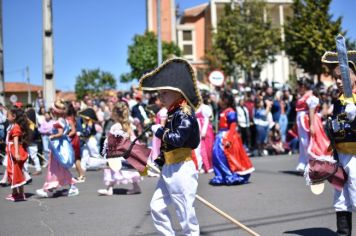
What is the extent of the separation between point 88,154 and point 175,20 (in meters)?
69.7

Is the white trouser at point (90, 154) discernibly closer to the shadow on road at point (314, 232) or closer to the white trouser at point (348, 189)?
the shadow on road at point (314, 232)

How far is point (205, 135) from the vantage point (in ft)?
41.9

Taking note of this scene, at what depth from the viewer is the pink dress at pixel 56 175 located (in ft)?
31.1

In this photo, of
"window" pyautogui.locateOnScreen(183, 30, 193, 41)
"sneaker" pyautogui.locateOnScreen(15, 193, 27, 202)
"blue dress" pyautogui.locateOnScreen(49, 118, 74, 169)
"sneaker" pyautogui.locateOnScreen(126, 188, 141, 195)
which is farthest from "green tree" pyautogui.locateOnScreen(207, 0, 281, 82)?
"window" pyautogui.locateOnScreen(183, 30, 193, 41)

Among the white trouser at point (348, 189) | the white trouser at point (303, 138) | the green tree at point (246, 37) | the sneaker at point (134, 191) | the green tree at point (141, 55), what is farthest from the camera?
the green tree at point (141, 55)

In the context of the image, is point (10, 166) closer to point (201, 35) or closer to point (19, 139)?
point (19, 139)

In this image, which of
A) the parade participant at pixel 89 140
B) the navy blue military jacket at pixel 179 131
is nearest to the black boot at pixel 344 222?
the navy blue military jacket at pixel 179 131

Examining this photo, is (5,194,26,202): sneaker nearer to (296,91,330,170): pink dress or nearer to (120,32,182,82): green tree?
(296,91,330,170): pink dress

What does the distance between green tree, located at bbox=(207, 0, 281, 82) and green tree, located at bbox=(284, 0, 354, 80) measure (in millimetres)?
1961

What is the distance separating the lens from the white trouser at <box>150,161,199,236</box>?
5078mm

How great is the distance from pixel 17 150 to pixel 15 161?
20 cm

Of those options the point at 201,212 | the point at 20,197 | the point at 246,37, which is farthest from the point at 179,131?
the point at 246,37

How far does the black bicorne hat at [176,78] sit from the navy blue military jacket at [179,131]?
0.16m

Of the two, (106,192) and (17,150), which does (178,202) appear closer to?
(106,192)
